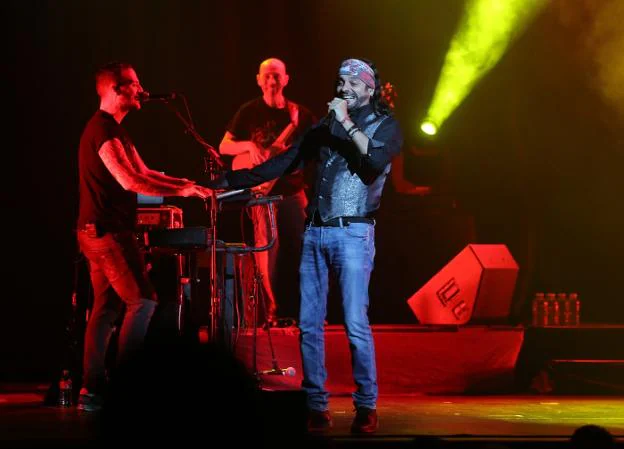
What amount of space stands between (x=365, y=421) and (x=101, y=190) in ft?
7.66

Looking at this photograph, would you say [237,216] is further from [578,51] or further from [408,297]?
[578,51]

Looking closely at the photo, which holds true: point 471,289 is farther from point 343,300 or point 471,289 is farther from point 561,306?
point 343,300

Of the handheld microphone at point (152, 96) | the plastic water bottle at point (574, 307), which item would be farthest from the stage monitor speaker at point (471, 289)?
the handheld microphone at point (152, 96)

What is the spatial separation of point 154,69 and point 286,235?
1838 millimetres

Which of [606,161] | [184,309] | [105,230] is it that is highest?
[606,161]

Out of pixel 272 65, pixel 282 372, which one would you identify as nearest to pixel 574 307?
pixel 282 372

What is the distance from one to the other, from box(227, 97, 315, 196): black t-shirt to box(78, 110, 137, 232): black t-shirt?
220cm

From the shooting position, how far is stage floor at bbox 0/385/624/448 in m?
4.43

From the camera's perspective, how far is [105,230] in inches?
238

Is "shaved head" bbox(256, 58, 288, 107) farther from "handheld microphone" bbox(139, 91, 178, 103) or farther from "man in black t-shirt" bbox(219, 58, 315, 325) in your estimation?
"handheld microphone" bbox(139, 91, 178, 103)

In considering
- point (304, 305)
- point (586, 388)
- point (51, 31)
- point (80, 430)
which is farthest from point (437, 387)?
point (51, 31)

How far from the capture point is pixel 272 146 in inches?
318

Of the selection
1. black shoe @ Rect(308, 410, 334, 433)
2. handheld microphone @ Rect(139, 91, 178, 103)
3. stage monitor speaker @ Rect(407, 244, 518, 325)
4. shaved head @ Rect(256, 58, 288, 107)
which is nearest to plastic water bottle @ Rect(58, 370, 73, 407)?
handheld microphone @ Rect(139, 91, 178, 103)

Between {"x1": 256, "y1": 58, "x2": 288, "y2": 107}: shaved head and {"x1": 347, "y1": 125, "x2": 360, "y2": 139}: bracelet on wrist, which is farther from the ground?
{"x1": 256, "y1": 58, "x2": 288, "y2": 107}: shaved head
